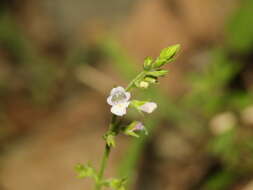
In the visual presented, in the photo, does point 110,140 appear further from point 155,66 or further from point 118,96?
point 155,66

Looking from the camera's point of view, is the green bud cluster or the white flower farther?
the white flower

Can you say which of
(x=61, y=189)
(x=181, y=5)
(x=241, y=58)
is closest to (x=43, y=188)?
(x=61, y=189)

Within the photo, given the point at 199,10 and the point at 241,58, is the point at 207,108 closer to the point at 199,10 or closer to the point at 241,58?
the point at 241,58

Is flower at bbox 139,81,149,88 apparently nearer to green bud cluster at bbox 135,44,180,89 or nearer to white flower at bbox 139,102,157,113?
green bud cluster at bbox 135,44,180,89

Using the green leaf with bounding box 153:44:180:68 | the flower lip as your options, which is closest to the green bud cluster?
the green leaf with bounding box 153:44:180:68

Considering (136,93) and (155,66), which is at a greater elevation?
(136,93)

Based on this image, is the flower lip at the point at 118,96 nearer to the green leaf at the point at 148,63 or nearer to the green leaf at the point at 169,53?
the green leaf at the point at 148,63

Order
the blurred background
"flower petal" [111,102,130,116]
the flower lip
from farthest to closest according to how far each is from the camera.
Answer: the blurred background
the flower lip
"flower petal" [111,102,130,116]

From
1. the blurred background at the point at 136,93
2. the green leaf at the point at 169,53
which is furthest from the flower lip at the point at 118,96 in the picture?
the blurred background at the point at 136,93

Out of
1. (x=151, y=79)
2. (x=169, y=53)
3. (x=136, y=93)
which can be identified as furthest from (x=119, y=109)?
(x=136, y=93)
